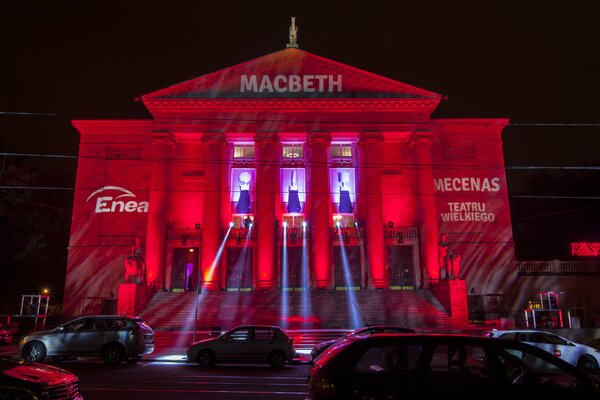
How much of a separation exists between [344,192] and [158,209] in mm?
13687

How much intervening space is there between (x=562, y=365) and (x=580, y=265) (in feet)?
108

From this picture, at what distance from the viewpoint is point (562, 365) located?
548 cm

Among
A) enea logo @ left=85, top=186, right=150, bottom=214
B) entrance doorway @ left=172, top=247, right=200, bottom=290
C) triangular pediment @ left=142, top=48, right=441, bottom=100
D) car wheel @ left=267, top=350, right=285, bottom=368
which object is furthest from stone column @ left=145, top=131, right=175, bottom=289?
car wheel @ left=267, top=350, right=285, bottom=368

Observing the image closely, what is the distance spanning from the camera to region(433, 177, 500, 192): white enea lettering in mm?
37062

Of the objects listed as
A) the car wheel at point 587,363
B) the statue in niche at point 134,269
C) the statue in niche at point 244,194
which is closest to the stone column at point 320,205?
the statue in niche at point 244,194

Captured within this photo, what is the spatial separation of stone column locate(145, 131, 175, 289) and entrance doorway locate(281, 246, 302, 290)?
29.3 ft

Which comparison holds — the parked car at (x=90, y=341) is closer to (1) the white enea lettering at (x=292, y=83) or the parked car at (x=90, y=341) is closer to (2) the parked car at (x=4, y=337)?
(2) the parked car at (x=4, y=337)

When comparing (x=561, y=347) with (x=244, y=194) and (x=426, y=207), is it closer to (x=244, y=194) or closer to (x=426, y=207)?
(x=426, y=207)

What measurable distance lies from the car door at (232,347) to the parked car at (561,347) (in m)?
8.00

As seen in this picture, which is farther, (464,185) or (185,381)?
(464,185)

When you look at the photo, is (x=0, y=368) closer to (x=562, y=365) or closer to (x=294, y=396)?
(x=294, y=396)

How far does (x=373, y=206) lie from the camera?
3441cm

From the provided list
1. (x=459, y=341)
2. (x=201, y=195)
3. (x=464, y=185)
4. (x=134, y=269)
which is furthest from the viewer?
(x=464, y=185)

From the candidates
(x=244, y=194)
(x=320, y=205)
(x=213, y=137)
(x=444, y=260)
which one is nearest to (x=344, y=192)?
(x=320, y=205)
